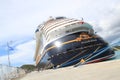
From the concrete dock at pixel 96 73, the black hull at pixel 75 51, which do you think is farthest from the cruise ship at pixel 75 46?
the concrete dock at pixel 96 73

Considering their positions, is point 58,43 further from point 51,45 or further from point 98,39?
point 98,39

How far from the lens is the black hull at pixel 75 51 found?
72.9ft

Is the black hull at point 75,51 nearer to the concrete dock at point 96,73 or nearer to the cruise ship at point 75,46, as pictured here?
the cruise ship at point 75,46

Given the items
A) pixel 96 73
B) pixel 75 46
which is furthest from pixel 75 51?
pixel 96 73

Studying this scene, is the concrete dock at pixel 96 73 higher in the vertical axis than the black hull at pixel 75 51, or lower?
lower

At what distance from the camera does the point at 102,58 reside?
22.5 m

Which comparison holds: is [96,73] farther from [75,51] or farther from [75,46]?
[75,46]

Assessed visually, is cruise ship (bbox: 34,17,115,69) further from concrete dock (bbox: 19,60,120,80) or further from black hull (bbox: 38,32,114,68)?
concrete dock (bbox: 19,60,120,80)

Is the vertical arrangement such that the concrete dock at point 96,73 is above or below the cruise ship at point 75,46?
below

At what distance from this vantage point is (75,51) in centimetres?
2234

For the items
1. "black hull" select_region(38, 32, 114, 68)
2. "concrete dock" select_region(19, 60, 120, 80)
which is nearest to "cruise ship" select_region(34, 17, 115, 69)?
"black hull" select_region(38, 32, 114, 68)

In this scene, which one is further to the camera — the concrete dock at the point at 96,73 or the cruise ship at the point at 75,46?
the cruise ship at the point at 75,46

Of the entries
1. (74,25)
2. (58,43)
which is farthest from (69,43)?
(74,25)

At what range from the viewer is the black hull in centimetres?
2223
